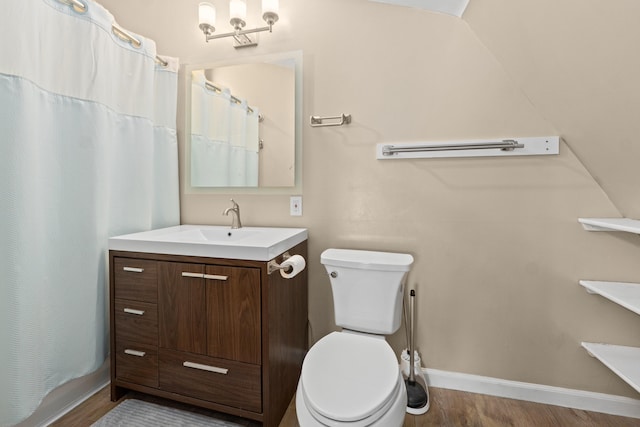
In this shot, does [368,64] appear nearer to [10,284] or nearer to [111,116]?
[111,116]

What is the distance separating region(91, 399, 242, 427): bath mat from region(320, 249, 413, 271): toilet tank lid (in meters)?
0.89

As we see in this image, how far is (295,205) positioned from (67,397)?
1479mm

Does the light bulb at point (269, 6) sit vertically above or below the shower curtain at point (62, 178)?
above

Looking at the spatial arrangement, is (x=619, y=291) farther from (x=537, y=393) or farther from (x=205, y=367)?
(x=205, y=367)

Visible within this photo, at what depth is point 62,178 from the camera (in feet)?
4.20

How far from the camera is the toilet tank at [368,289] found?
1368mm

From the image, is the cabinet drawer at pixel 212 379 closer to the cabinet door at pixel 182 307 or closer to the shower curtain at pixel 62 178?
the cabinet door at pixel 182 307

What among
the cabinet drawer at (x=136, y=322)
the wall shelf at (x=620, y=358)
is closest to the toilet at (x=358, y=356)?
the cabinet drawer at (x=136, y=322)

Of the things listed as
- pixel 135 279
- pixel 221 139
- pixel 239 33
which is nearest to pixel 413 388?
pixel 135 279

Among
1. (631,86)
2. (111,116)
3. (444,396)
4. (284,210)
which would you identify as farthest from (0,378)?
(631,86)

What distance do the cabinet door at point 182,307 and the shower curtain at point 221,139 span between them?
2.27 ft

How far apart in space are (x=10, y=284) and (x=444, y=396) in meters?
2.00

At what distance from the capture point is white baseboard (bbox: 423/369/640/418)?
1.38m

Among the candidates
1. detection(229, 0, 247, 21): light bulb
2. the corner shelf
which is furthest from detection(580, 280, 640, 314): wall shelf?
detection(229, 0, 247, 21): light bulb
